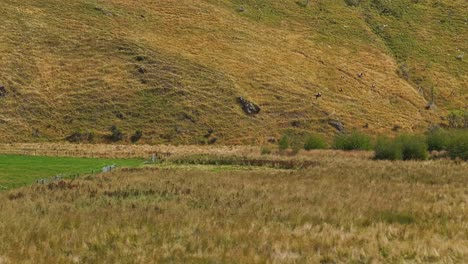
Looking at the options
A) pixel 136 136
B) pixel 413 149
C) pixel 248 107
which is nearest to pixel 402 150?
pixel 413 149

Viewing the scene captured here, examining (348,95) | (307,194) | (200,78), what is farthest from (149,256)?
(348,95)

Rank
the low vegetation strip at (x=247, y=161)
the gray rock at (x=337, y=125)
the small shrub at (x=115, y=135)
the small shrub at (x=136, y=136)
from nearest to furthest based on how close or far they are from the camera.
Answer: the low vegetation strip at (x=247, y=161) → the small shrub at (x=115, y=135) → the small shrub at (x=136, y=136) → the gray rock at (x=337, y=125)

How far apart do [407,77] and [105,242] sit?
299ft

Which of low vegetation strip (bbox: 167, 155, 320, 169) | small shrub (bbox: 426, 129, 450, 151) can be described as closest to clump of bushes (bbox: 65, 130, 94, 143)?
low vegetation strip (bbox: 167, 155, 320, 169)

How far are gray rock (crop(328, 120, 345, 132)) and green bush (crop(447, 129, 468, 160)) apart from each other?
83.6 feet

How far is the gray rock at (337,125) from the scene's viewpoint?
2908 inches

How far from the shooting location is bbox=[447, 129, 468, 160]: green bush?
4606 cm

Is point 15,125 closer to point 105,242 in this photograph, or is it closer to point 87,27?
point 87,27

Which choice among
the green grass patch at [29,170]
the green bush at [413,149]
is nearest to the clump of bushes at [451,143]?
the green bush at [413,149]

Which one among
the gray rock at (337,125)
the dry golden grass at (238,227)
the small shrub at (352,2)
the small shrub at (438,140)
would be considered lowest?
the gray rock at (337,125)

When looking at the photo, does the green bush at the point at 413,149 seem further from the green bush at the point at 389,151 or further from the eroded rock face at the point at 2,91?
the eroded rock face at the point at 2,91

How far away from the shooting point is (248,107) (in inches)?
2936

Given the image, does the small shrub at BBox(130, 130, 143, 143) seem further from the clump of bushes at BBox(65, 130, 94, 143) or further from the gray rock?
the gray rock

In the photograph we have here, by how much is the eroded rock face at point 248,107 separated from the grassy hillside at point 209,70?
3.13 ft
